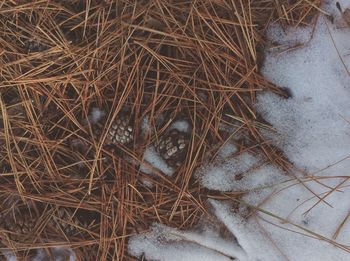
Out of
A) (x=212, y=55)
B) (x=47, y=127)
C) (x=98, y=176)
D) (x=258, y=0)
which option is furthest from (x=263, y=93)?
(x=47, y=127)

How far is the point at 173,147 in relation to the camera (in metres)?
1.59

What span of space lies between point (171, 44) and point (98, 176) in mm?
586

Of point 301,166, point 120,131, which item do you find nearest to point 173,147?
point 120,131

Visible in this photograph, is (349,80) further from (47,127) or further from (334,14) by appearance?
(47,127)

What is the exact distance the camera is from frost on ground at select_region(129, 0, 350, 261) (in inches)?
61.0

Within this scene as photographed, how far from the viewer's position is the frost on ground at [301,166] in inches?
61.0

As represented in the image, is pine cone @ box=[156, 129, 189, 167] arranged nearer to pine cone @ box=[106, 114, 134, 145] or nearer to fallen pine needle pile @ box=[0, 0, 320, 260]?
fallen pine needle pile @ box=[0, 0, 320, 260]

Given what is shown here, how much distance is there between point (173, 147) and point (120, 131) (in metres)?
0.22

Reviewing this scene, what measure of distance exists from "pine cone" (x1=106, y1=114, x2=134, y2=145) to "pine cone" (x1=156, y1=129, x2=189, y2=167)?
13 centimetres

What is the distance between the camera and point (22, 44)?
156 cm

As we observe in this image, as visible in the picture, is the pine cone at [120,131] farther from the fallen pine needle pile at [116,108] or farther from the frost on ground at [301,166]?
the frost on ground at [301,166]

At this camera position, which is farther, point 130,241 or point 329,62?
point 130,241

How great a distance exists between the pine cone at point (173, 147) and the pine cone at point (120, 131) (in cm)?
13

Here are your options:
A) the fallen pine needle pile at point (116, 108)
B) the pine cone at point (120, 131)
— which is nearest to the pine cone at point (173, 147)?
the fallen pine needle pile at point (116, 108)
